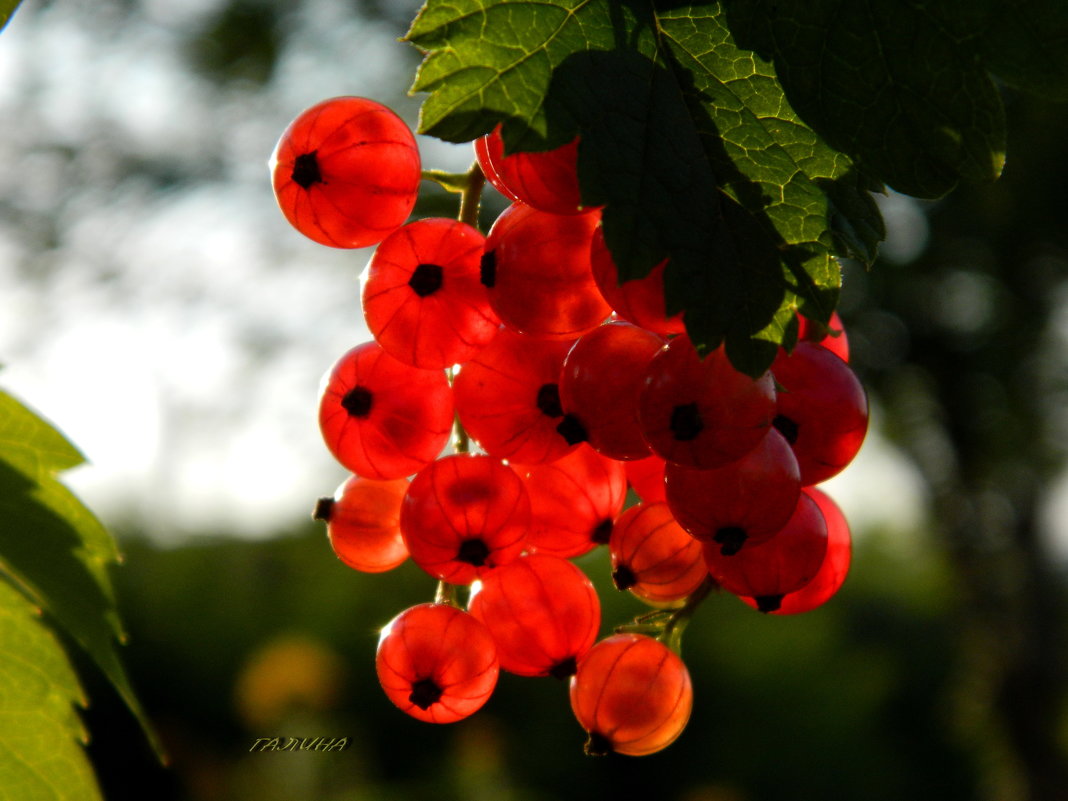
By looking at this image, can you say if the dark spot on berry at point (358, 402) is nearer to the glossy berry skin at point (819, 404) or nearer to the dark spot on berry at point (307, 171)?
the dark spot on berry at point (307, 171)

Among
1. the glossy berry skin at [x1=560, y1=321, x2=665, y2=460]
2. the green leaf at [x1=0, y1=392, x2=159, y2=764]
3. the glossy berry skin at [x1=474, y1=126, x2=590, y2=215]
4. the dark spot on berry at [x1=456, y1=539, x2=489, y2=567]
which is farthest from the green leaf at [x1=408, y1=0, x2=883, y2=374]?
the green leaf at [x1=0, y1=392, x2=159, y2=764]

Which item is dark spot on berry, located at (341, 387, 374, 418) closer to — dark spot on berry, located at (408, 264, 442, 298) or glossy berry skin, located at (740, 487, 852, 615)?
dark spot on berry, located at (408, 264, 442, 298)

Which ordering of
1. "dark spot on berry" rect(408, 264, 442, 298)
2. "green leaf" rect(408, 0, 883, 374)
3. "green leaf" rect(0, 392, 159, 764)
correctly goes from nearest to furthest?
"green leaf" rect(408, 0, 883, 374) < "dark spot on berry" rect(408, 264, 442, 298) < "green leaf" rect(0, 392, 159, 764)

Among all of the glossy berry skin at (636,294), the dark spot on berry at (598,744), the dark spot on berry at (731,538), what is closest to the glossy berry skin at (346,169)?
the glossy berry skin at (636,294)

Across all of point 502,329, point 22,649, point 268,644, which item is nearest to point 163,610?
point 268,644

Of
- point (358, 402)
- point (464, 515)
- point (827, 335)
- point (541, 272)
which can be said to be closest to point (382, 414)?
point (358, 402)

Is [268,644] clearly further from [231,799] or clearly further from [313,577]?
[231,799]
